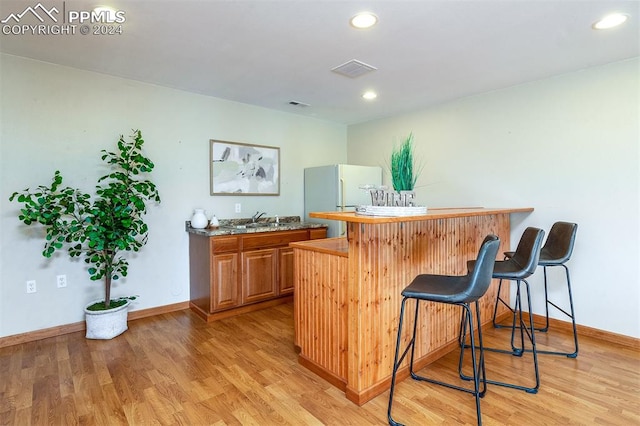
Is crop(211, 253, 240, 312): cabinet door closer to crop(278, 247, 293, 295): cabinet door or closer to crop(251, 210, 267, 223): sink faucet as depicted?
crop(278, 247, 293, 295): cabinet door

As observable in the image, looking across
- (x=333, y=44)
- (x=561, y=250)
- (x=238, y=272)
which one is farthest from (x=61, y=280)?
(x=561, y=250)

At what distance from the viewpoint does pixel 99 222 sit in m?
A: 2.80

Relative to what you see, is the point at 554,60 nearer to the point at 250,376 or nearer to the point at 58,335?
the point at 250,376

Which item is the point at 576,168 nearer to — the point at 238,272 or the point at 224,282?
the point at 238,272

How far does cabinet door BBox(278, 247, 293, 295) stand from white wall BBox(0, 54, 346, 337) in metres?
0.74

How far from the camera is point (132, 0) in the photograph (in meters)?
1.89

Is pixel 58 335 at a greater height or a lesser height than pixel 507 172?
lesser

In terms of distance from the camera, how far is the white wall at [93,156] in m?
2.69

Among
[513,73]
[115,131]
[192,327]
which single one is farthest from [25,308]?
[513,73]

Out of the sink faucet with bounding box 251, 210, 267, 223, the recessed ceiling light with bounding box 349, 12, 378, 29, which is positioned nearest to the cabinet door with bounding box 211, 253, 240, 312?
the sink faucet with bounding box 251, 210, 267, 223

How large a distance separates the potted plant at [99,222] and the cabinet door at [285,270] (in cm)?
142

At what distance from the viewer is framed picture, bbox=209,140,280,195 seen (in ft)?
12.4

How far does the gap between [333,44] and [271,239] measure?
6.73 ft

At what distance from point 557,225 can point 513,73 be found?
4.57 ft
